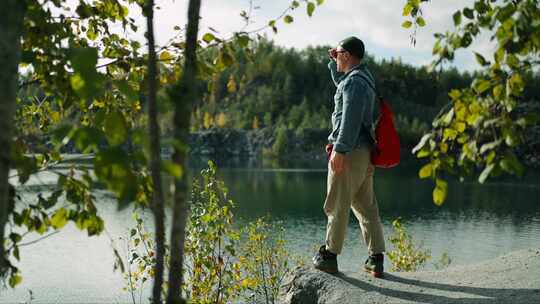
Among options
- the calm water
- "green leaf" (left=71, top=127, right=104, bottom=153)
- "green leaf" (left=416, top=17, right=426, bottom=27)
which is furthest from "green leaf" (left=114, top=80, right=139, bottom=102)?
the calm water

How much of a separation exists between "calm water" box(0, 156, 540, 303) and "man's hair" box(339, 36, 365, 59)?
8.41 feet

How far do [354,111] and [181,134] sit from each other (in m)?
3.30

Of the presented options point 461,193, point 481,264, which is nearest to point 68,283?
point 481,264

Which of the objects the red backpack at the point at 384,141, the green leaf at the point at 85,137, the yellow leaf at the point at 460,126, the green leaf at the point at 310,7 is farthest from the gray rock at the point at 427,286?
the green leaf at the point at 85,137

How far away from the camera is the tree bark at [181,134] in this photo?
1.90 meters

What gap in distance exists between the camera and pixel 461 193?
4212cm

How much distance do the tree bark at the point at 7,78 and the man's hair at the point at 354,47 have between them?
3.54m

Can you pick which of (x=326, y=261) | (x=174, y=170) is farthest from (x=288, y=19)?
(x=326, y=261)

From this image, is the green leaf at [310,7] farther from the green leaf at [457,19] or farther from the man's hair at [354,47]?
the man's hair at [354,47]

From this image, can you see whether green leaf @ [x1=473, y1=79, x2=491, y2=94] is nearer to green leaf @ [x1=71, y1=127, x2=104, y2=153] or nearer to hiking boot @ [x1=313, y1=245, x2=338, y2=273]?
green leaf @ [x1=71, y1=127, x2=104, y2=153]

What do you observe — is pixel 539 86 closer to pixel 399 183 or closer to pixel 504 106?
pixel 399 183

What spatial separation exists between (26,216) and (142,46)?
1040mm

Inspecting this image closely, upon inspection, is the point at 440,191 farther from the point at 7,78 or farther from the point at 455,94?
the point at 7,78

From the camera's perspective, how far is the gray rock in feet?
16.4
